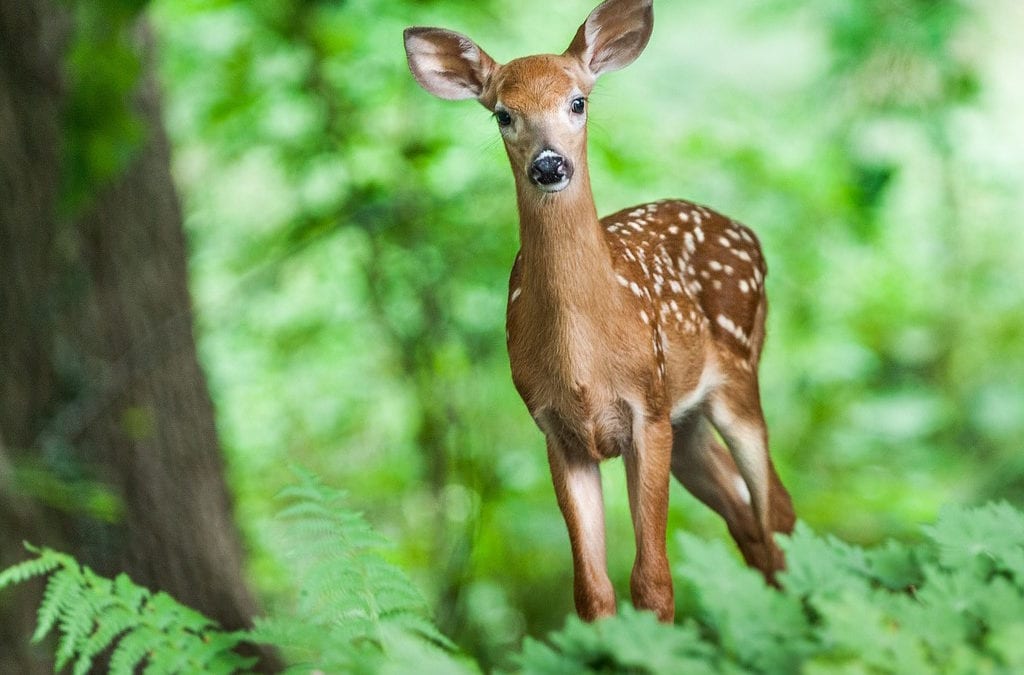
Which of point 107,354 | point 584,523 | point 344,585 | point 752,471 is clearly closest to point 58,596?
point 344,585

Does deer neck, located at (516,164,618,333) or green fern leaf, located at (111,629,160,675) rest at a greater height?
deer neck, located at (516,164,618,333)

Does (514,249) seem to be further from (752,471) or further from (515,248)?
(752,471)

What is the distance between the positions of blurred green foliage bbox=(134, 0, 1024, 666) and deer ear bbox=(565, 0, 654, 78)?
1336 mm

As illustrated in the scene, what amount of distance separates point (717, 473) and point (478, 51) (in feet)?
3.13

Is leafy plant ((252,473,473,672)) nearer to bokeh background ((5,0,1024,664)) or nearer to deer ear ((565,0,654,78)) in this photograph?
deer ear ((565,0,654,78))

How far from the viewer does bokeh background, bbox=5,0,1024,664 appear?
4.43m

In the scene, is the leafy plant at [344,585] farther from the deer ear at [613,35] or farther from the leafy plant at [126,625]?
the deer ear at [613,35]

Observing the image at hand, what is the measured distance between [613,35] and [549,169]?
31 cm

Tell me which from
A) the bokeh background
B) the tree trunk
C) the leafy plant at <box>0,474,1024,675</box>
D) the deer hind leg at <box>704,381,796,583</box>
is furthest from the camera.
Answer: the bokeh background

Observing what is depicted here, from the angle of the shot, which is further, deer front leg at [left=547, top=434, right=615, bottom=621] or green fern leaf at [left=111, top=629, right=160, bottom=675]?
deer front leg at [left=547, top=434, right=615, bottom=621]

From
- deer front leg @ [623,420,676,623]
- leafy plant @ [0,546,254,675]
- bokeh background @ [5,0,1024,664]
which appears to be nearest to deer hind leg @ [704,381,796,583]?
deer front leg @ [623,420,676,623]

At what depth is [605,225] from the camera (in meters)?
2.18

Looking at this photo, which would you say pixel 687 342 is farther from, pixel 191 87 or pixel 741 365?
pixel 191 87

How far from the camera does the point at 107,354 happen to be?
12.1ft
